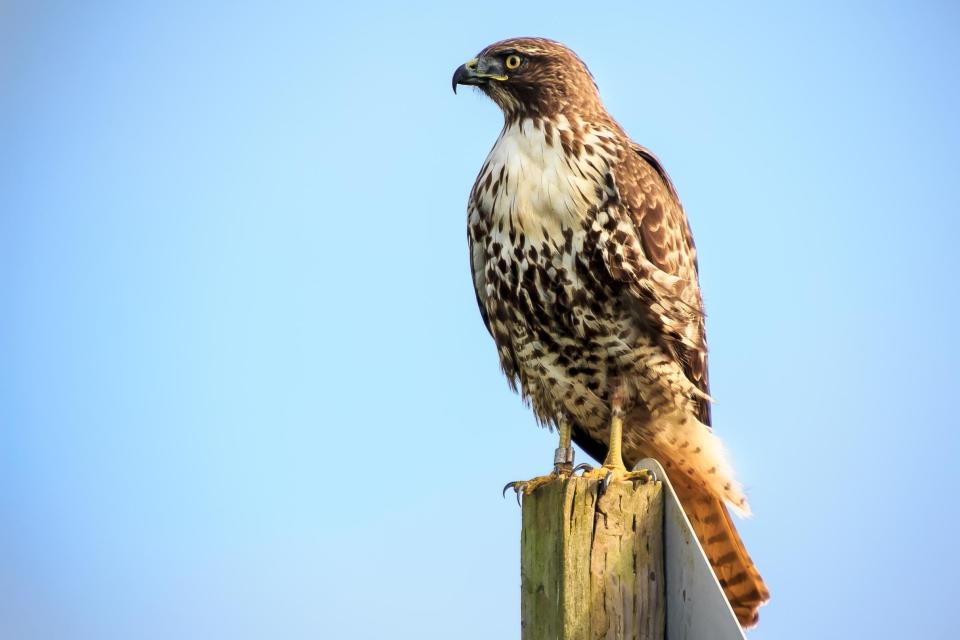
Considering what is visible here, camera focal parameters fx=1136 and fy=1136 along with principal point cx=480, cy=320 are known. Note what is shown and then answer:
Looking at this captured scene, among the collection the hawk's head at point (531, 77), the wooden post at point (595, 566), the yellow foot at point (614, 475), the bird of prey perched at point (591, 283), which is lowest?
the wooden post at point (595, 566)

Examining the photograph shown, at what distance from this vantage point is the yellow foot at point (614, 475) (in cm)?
337

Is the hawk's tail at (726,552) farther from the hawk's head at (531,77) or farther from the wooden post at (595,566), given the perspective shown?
the hawk's head at (531,77)

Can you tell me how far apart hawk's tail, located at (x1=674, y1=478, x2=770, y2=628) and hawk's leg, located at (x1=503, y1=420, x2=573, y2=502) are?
0.57 metres

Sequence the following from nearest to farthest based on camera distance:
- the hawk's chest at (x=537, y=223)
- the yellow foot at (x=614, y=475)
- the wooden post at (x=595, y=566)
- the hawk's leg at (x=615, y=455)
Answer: the wooden post at (x=595, y=566), the yellow foot at (x=614, y=475), the hawk's leg at (x=615, y=455), the hawk's chest at (x=537, y=223)

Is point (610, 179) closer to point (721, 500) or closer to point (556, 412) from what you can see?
point (556, 412)

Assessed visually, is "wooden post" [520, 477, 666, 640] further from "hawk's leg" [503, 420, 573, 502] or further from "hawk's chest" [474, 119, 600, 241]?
"hawk's chest" [474, 119, 600, 241]

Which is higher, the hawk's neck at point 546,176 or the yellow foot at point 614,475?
the hawk's neck at point 546,176

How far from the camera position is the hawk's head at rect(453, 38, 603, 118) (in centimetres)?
519

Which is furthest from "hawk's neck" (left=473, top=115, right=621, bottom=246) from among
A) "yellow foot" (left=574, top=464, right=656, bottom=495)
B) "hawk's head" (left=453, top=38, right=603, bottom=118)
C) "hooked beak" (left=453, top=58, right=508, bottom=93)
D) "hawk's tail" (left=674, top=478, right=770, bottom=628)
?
"hawk's tail" (left=674, top=478, right=770, bottom=628)

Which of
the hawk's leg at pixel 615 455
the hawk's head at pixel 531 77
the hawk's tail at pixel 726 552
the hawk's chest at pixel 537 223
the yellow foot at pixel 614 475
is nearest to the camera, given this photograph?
the yellow foot at pixel 614 475

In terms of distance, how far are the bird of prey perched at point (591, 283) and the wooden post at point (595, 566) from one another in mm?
1105

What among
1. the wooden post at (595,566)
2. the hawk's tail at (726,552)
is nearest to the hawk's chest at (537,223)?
the hawk's tail at (726,552)

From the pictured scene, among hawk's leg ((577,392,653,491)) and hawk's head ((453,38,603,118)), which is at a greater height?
hawk's head ((453,38,603,118))

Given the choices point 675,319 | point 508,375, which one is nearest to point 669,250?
point 675,319
